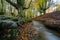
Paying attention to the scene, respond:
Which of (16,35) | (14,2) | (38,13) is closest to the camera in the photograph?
(16,35)

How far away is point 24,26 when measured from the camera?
9.43 meters

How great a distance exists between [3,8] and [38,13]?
4228mm

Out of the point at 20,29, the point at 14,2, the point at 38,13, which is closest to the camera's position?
the point at 20,29

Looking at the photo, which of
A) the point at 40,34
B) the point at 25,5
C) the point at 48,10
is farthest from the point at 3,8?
the point at 40,34

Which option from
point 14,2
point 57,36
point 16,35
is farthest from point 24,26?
point 14,2

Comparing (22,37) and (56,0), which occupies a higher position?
(56,0)

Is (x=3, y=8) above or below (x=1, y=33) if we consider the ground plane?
above

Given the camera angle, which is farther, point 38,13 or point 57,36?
point 38,13

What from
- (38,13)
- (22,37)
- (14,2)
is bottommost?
(22,37)

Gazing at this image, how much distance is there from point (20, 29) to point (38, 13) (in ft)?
28.2

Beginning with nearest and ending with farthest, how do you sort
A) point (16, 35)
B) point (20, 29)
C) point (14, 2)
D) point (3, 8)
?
point (16, 35)
point (20, 29)
point (3, 8)
point (14, 2)

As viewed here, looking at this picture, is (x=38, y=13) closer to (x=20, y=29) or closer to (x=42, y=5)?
(x=42, y=5)

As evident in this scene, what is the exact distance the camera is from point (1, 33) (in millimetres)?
8281

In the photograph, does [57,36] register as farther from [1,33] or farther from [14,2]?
[14,2]
